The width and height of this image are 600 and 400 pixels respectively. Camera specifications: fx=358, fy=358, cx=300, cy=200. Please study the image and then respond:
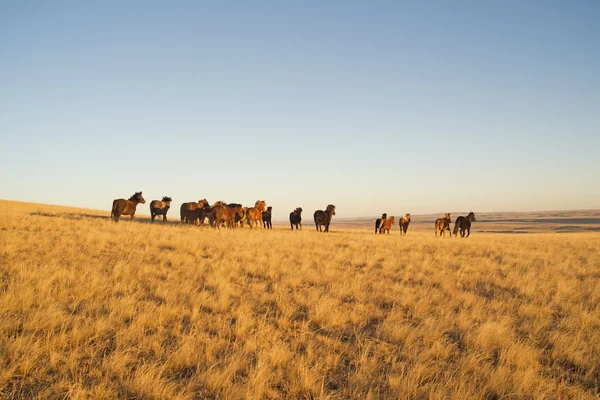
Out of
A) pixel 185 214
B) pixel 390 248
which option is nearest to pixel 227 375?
pixel 390 248

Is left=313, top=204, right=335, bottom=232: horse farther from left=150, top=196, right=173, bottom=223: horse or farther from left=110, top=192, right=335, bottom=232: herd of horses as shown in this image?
left=150, top=196, right=173, bottom=223: horse

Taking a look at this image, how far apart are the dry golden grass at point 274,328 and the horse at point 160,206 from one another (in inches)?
560

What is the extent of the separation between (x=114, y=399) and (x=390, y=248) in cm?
1462

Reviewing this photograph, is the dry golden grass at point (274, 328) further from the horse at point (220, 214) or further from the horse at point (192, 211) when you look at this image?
the horse at point (192, 211)

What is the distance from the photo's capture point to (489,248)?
733 inches

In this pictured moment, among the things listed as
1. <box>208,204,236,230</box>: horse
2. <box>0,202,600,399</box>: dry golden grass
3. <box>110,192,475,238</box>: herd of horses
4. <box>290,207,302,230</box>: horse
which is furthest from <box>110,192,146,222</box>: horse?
<box>290,207,302,230</box>: horse

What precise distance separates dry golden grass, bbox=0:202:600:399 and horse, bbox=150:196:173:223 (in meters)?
14.2

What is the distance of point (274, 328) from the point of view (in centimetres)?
646

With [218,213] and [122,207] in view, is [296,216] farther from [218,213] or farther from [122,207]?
[122,207]

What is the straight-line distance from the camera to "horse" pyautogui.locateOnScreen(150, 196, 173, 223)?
26.5 meters

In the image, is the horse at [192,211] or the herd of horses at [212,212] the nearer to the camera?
the herd of horses at [212,212]

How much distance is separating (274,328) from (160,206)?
22.6 m

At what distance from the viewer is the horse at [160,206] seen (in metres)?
26.5

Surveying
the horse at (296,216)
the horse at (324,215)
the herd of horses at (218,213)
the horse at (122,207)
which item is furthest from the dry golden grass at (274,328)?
the horse at (296,216)
